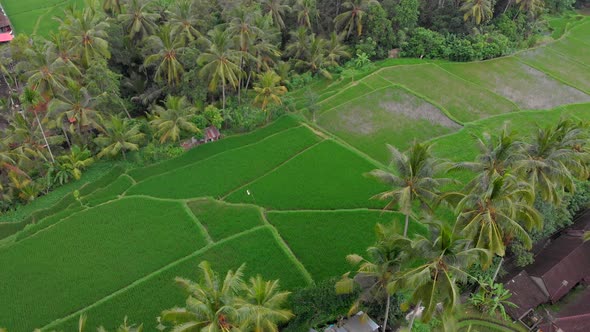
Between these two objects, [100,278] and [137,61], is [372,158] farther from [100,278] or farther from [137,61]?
[137,61]

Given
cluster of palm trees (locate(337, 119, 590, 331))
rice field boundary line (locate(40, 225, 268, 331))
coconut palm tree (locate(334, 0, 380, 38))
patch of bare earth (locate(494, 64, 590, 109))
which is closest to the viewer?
cluster of palm trees (locate(337, 119, 590, 331))

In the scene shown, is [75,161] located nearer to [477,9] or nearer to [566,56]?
[477,9]

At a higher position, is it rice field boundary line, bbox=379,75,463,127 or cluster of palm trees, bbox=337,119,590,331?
cluster of palm trees, bbox=337,119,590,331

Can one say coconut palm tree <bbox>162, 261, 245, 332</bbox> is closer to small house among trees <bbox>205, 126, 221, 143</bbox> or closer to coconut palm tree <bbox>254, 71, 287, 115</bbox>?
small house among trees <bbox>205, 126, 221, 143</bbox>

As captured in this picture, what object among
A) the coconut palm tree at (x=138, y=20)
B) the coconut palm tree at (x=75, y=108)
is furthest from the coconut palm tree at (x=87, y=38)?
the coconut palm tree at (x=75, y=108)

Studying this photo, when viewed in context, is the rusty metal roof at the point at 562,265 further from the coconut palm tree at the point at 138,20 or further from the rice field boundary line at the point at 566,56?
the coconut palm tree at the point at 138,20

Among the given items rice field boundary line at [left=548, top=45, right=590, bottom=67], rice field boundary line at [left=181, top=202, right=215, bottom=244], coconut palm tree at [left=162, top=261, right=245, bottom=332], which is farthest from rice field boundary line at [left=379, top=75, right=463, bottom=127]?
coconut palm tree at [left=162, top=261, right=245, bottom=332]

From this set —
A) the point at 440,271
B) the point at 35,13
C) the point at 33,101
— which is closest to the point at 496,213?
the point at 440,271

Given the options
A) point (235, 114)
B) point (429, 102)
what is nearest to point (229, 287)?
point (235, 114)
